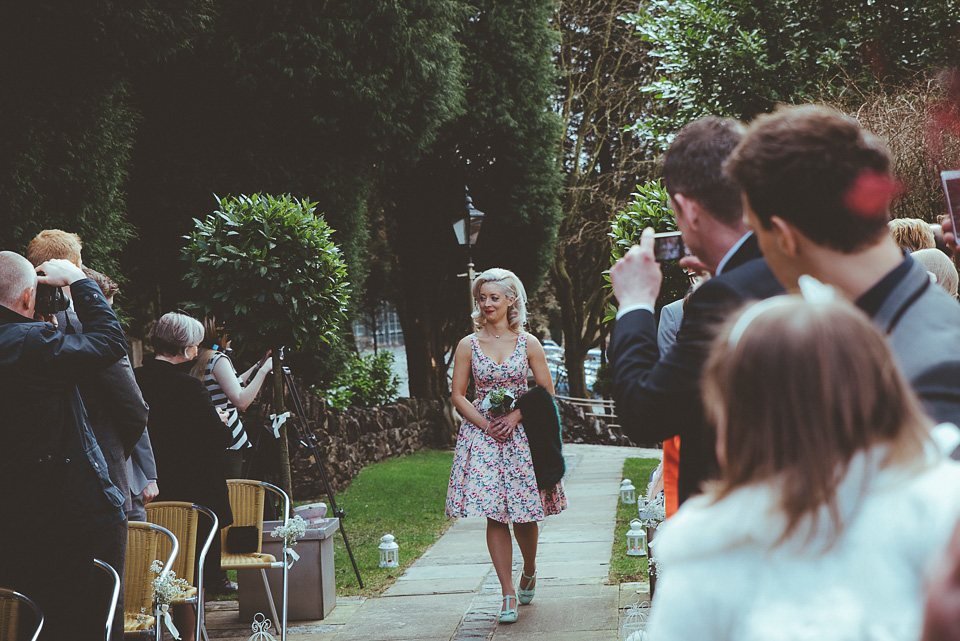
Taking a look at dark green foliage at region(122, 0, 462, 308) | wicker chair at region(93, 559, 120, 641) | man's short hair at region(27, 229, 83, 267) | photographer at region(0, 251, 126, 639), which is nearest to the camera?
wicker chair at region(93, 559, 120, 641)

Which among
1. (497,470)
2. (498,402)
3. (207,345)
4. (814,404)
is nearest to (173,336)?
(207,345)

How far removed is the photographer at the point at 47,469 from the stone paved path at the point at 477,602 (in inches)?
84.1

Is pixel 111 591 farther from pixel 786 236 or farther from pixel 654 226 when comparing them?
pixel 654 226

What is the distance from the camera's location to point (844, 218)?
1.79 m

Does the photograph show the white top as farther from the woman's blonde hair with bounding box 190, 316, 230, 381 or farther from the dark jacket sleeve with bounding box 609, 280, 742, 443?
the woman's blonde hair with bounding box 190, 316, 230, 381

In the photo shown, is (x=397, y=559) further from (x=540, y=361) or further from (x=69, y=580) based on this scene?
(x=69, y=580)

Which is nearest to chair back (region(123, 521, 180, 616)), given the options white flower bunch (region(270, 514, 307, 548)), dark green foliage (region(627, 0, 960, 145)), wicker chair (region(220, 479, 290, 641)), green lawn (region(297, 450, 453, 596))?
wicker chair (region(220, 479, 290, 641))

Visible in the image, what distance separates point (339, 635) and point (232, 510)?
39.6 inches

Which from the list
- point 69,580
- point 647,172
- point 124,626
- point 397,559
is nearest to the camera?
point 69,580

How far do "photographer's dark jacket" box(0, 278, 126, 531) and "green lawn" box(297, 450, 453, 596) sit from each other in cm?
338

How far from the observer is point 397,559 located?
8016mm

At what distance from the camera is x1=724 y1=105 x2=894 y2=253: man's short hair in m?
1.78

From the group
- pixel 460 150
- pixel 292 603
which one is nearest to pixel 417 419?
pixel 460 150

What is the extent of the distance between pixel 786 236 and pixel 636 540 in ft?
19.5
